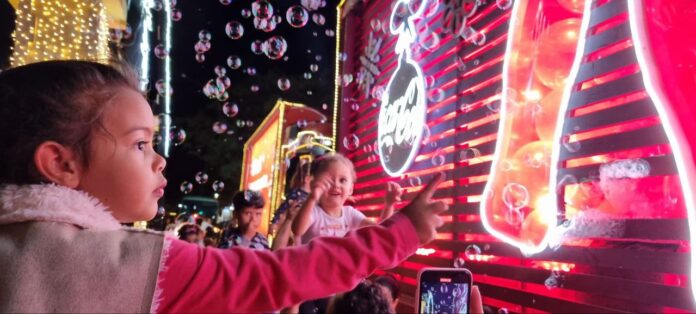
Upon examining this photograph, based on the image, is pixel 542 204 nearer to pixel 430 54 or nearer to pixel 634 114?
pixel 634 114

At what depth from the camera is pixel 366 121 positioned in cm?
819

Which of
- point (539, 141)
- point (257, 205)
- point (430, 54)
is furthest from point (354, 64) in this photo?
point (539, 141)

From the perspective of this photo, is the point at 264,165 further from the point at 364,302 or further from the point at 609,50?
the point at 364,302

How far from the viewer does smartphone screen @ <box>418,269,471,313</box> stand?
2137 millimetres

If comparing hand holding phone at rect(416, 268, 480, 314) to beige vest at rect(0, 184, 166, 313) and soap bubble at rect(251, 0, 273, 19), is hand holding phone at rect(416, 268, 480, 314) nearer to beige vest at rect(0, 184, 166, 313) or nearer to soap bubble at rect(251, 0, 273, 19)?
beige vest at rect(0, 184, 166, 313)

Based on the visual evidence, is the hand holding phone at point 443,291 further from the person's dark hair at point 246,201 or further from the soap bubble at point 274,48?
the soap bubble at point 274,48

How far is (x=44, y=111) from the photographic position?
1110 millimetres

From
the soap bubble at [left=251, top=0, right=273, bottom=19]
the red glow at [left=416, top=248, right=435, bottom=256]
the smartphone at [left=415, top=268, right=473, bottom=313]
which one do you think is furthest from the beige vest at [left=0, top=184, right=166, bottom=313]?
the soap bubble at [left=251, top=0, right=273, bottom=19]

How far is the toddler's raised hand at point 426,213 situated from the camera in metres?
1.25

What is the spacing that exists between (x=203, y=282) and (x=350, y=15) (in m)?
8.68

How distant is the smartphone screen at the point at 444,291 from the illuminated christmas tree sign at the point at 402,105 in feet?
11.4

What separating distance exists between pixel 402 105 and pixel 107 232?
5324 mm

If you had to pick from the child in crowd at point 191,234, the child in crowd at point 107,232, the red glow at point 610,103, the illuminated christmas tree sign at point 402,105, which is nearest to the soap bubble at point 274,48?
the illuminated christmas tree sign at point 402,105

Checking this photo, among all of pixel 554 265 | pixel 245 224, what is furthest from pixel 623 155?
pixel 245 224
